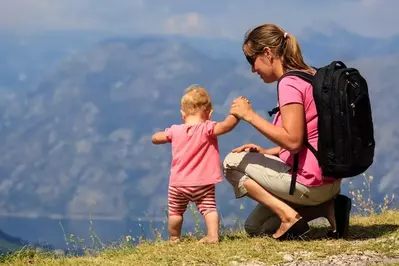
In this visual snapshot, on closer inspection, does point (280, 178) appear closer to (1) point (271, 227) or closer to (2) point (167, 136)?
(1) point (271, 227)

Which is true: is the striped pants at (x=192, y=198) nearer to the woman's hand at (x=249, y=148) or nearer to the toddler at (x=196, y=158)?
the toddler at (x=196, y=158)

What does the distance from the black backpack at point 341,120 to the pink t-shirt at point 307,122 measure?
8 cm

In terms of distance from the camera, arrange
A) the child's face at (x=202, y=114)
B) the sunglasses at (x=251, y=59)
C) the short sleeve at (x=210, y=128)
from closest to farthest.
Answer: the sunglasses at (x=251, y=59)
the short sleeve at (x=210, y=128)
the child's face at (x=202, y=114)

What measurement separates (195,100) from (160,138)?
562 mm

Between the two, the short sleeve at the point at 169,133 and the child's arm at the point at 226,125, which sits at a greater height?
the child's arm at the point at 226,125

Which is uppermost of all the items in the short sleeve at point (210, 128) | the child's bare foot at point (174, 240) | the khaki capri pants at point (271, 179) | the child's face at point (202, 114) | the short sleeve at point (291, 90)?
the short sleeve at point (291, 90)

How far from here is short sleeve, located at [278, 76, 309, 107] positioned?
23.1 ft

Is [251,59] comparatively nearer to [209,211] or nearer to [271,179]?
[271,179]

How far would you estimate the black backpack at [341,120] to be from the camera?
23.0 feet

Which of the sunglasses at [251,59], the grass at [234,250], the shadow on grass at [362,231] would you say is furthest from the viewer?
the shadow on grass at [362,231]

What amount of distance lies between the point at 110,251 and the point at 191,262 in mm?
1349

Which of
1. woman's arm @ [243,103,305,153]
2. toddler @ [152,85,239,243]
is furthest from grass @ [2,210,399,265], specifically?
woman's arm @ [243,103,305,153]

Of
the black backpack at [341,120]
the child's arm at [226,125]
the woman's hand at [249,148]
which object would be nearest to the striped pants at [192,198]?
the woman's hand at [249,148]

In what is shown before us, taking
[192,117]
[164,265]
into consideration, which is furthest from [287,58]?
[164,265]
